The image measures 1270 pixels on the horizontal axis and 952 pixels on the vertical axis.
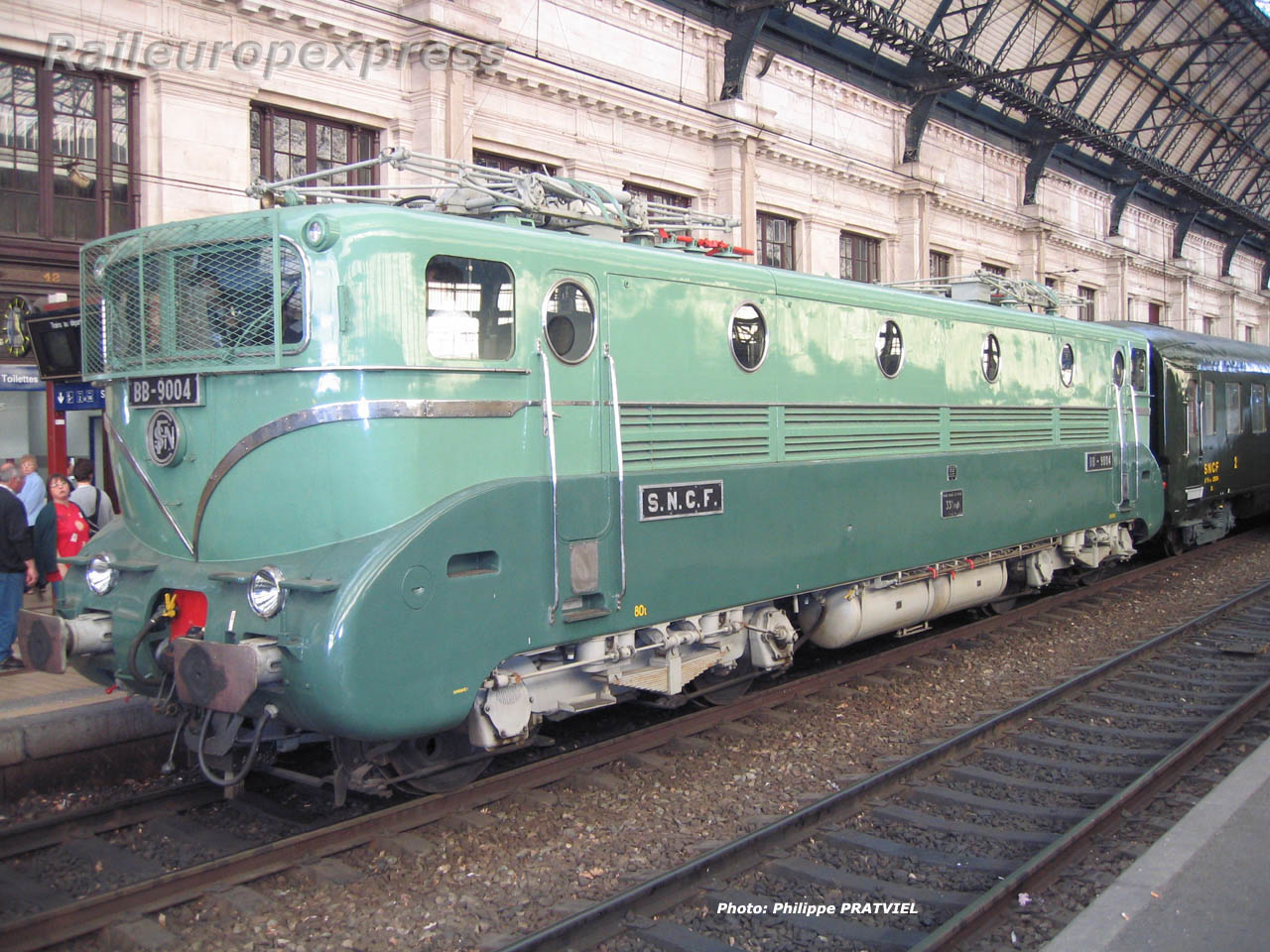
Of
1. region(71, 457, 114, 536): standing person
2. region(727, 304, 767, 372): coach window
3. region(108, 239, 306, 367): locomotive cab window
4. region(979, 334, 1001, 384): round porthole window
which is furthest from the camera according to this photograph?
region(71, 457, 114, 536): standing person

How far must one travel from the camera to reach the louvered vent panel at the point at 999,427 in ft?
32.2

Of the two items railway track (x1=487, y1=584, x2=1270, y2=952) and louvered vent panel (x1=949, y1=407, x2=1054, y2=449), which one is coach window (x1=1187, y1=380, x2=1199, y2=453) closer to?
louvered vent panel (x1=949, y1=407, x2=1054, y2=449)

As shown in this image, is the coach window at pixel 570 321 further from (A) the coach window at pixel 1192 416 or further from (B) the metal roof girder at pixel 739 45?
(B) the metal roof girder at pixel 739 45

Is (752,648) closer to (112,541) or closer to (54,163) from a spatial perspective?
(112,541)

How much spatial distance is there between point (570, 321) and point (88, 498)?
675cm

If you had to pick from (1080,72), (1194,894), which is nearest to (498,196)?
(1194,894)

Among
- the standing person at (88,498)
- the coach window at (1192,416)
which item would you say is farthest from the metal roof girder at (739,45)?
the standing person at (88,498)

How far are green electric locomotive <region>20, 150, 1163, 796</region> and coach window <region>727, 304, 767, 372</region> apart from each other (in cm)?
3

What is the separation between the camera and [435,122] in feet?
48.6

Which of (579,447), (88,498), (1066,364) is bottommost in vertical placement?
(88,498)

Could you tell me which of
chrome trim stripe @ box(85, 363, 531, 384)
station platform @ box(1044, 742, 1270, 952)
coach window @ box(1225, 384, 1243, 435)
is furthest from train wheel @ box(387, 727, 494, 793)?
coach window @ box(1225, 384, 1243, 435)

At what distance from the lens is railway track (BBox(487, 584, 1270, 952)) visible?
16.0 feet

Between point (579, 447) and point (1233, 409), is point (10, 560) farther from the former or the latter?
point (1233, 409)

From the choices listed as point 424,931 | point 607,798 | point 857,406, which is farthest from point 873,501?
point 424,931
